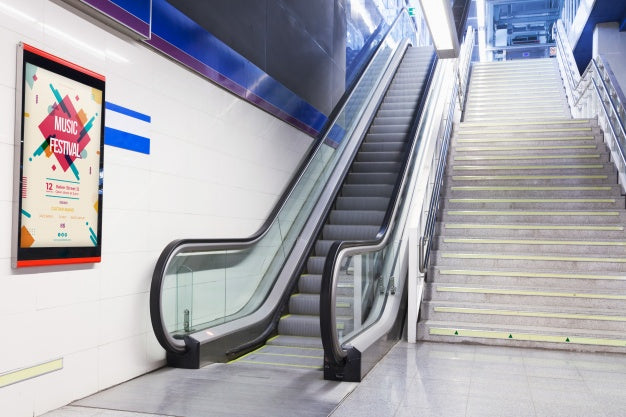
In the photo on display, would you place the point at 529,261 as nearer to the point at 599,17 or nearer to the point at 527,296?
the point at 527,296

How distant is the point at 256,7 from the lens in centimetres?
655

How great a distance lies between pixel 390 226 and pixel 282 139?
213 centimetres

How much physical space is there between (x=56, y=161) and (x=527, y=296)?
4459 mm

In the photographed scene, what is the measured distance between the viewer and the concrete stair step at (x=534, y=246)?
6.61 meters

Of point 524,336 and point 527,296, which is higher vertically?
point 527,296

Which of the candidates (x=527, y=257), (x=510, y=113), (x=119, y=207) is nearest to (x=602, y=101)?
(x=510, y=113)

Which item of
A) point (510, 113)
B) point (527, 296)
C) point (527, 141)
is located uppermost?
point (510, 113)

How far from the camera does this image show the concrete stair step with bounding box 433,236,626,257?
6609mm

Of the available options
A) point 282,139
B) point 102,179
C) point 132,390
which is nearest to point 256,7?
point 282,139

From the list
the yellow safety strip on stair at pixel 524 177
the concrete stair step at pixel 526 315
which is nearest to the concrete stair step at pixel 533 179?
the yellow safety strip on stair at pixel 524 177

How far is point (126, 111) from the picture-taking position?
4281 millimetres

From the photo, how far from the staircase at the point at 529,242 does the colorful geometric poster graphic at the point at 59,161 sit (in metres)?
3.33

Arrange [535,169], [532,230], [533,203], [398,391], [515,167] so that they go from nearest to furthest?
1. [398,391]
2. [532,230]
3. [533,203]
4. [535,169]
5. [515,167]

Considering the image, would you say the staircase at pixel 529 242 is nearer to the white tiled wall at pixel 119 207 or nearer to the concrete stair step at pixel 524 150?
the concrete stair step at pixel 524 150
